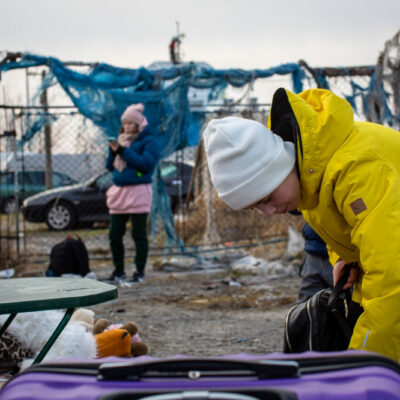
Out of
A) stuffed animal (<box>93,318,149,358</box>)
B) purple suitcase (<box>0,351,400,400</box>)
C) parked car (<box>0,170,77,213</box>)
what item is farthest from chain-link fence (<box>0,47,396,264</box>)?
purple suitcase (<box>0,351,400,400</box>)

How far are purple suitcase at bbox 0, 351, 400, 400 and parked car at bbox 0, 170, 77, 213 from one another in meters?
7.14

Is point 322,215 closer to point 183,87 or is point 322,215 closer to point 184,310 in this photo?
point 184,310

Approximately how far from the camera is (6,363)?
8.91ft

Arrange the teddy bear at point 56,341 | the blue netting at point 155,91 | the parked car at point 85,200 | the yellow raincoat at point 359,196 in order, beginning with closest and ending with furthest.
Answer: the yellow raincoat at point 359,196 < the teddy bear at point 56,341 < the blue netting at point 155,91 < the parked car at point 85,200

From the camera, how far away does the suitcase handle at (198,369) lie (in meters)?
1.05

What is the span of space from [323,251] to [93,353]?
4.54 feet

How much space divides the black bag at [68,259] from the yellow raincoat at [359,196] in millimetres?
4502

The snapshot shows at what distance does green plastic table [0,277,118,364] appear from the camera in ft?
6.25

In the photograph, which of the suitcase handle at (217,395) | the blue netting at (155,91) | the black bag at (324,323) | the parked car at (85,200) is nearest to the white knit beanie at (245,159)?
the black bag at (324,323)

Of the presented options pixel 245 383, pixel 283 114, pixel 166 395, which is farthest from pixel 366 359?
pixel 283 114

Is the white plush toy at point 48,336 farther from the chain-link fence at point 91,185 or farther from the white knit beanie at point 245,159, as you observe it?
the chain-link fence at point 91,185

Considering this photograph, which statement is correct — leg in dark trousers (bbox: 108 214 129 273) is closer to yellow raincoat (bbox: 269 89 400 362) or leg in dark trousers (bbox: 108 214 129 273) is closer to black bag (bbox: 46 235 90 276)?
black bag (bbox: 46 235 90 276)

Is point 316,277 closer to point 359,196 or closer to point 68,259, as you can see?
point 359,196

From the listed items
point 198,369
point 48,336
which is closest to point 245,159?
point 198,369
